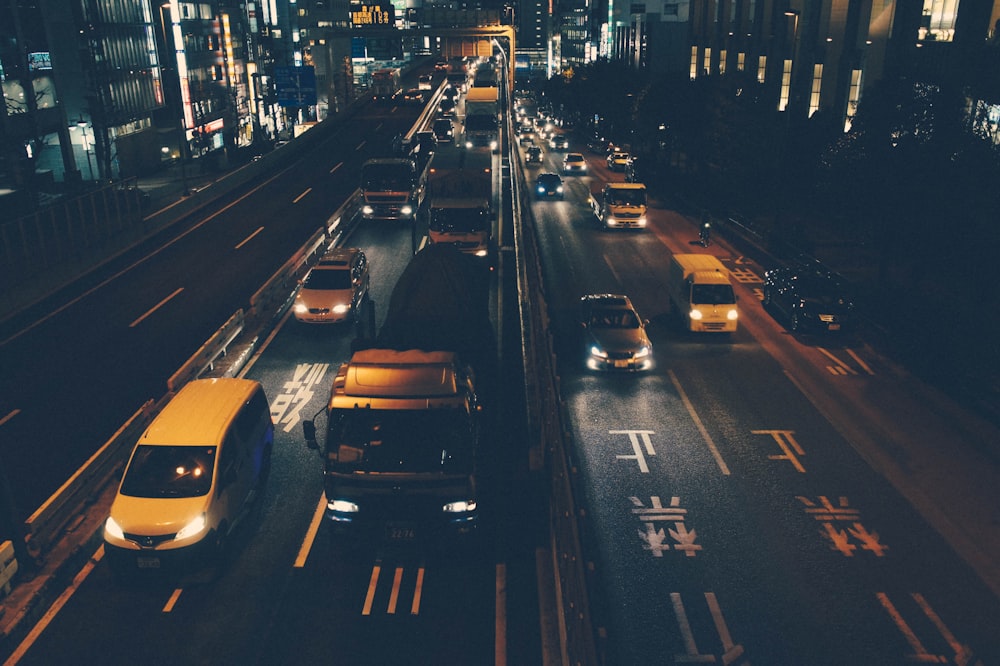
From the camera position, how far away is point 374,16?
88625 mm

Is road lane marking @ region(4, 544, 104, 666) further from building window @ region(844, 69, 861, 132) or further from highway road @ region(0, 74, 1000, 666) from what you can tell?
building window @ region(844, 69, 861, 132)

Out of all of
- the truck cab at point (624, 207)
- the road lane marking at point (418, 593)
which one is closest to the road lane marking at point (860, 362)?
the road lane marking at point (418, 593)

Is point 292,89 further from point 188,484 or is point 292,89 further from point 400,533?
point 400,533

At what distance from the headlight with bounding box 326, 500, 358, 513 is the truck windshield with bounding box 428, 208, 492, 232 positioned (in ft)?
68.5

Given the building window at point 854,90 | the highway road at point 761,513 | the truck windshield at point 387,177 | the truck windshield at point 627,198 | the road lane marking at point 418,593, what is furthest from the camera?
the building window at point 854,90

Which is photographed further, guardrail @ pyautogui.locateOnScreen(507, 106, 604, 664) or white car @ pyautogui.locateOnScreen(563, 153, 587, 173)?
white car @ pyautogui.locateOnScreen(563, 153, 587, 173)

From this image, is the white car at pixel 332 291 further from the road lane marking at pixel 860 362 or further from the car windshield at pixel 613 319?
the road lane marking at pixel 860 362

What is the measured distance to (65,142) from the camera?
5694 centimetres

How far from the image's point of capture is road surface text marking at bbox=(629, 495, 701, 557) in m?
15.3

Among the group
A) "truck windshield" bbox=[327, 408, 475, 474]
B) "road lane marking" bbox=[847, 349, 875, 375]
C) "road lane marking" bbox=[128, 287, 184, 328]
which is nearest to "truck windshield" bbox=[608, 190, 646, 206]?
"road lane marking" bbox=[847, 349, 875, 375]

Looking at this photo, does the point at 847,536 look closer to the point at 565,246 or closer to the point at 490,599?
the point at 490,599

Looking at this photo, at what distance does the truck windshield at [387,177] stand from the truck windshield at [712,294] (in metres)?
18.2

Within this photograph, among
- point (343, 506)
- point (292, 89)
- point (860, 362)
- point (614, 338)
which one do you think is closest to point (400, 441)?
point (343, 506)

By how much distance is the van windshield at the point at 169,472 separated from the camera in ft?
43.8
